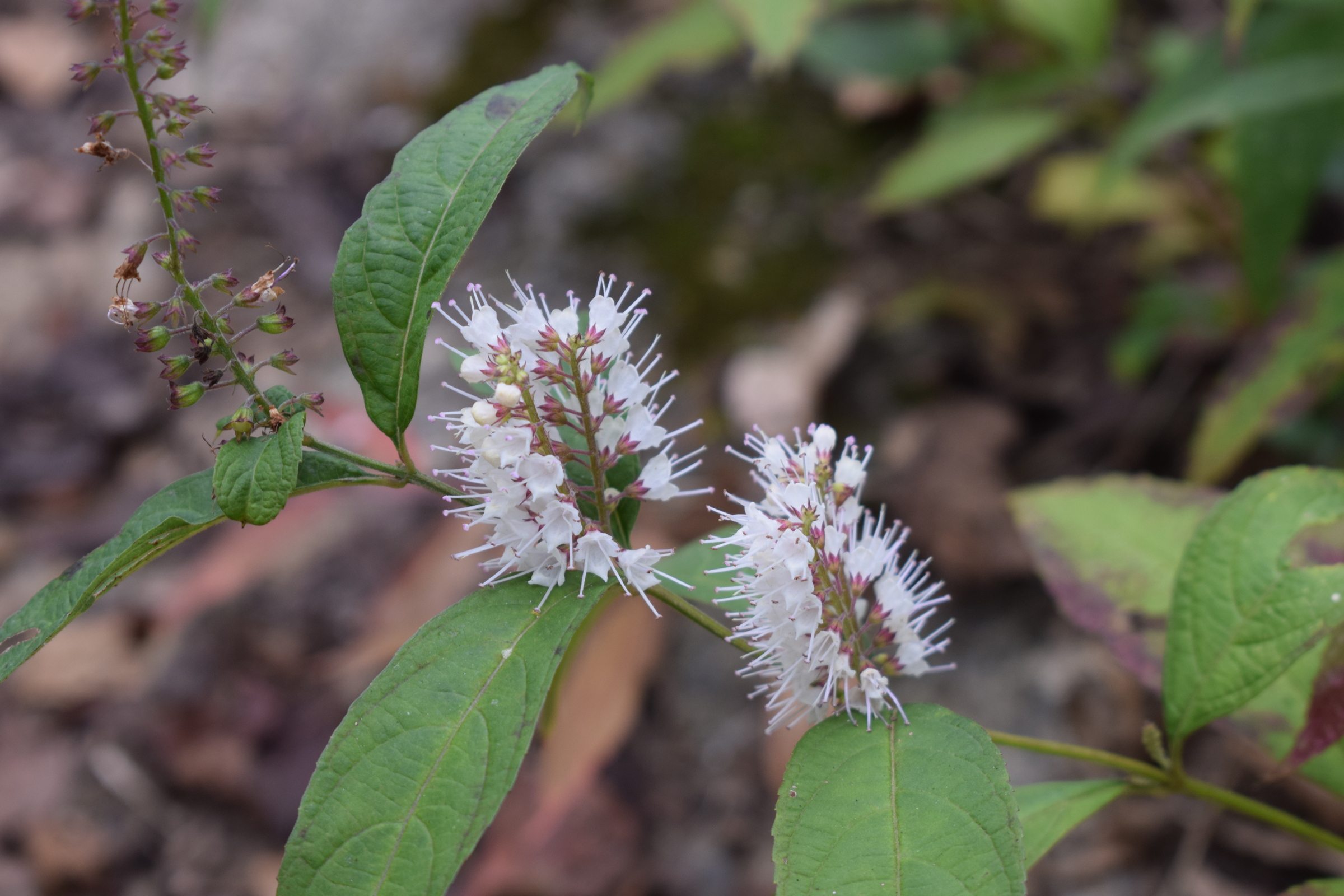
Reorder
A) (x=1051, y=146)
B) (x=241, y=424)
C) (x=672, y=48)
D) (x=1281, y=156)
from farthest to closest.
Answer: (x=1051, y=146) → (x=672, y=48) → (x=1281, y=156) → (x=241, y=424)

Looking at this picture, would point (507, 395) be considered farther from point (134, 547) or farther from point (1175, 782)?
point (1175, 782)

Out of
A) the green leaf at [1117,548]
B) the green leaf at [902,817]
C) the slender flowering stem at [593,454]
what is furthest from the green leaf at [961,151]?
the green leaf at [902,817]

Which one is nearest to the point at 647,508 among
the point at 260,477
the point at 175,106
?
the point at 260,477

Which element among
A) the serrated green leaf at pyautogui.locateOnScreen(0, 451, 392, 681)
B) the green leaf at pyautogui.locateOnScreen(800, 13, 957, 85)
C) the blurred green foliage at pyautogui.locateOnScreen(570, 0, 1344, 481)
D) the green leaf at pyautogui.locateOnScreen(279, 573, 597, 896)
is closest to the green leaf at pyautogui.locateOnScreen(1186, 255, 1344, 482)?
the blurred green foliage at pyautogui.locateOnScreen(570, 0, 1344, 481)

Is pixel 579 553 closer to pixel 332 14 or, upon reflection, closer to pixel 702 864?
pixel 702 864

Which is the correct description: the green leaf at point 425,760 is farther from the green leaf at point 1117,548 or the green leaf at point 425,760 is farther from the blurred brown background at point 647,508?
the blurred brown background at point 647,508

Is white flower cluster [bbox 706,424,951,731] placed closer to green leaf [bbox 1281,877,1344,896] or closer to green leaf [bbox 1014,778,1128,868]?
green leaf [bbox 1014,778,1128,868]
